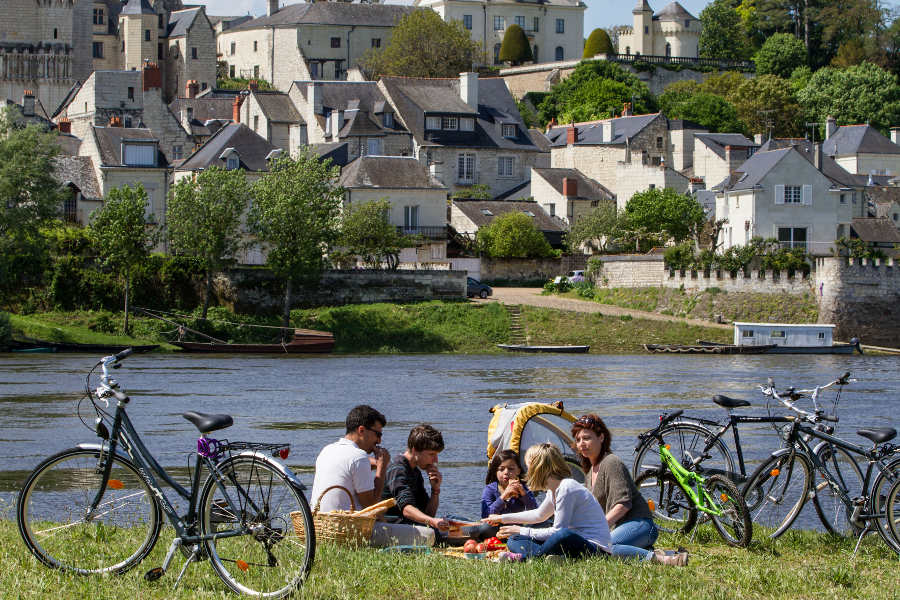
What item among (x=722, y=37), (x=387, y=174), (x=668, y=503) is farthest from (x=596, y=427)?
(x=722, y=37)

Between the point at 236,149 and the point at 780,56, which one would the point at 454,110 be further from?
the point at 780,56

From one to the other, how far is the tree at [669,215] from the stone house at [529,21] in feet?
147

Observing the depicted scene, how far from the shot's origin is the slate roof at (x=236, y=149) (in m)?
61.1

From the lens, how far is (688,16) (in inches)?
4368

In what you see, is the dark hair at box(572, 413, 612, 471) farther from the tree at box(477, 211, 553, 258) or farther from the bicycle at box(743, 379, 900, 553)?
the tree at box(477, 211, 553, 258)

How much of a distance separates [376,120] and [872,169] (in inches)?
1271

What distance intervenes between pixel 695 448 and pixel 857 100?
86.9 meters

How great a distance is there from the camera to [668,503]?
12328mm

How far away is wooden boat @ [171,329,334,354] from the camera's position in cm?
4703

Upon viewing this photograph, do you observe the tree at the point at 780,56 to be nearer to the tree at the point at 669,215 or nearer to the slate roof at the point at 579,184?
the slate roof at the point at 579,184

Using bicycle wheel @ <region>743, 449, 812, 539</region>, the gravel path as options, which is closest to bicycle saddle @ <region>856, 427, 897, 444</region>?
bicycle wheel @ <region>743, 449, 812, 539</region>

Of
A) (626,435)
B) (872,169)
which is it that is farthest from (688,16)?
(626,435)

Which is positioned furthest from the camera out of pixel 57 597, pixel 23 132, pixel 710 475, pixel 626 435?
pixel 23 132

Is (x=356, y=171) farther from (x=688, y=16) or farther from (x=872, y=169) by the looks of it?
(x=688, y=16)
